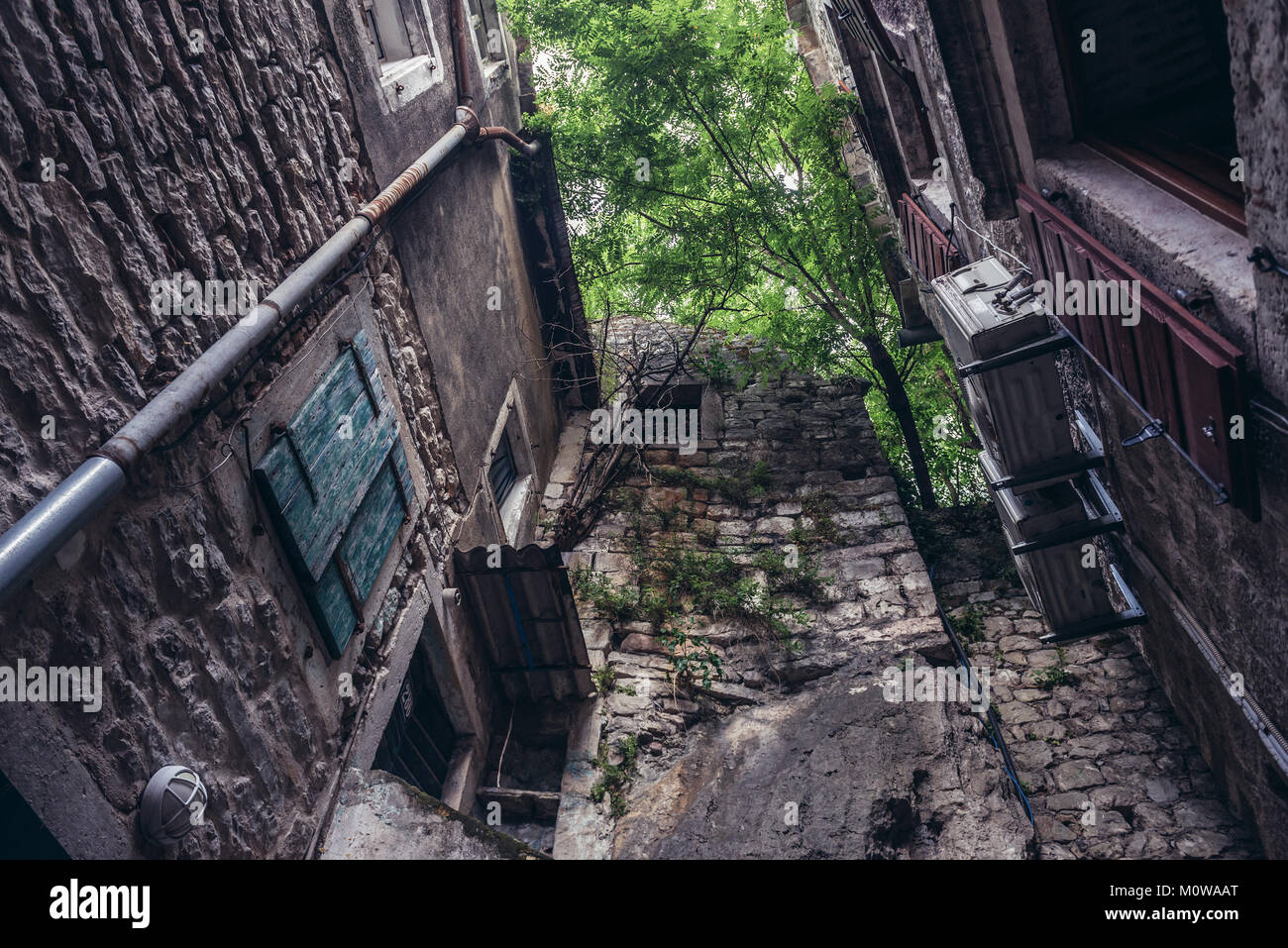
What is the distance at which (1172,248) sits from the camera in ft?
12.4

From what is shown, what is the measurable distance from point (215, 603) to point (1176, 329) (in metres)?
4.17

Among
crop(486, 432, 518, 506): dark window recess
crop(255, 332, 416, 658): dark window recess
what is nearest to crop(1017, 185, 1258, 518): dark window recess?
crop(255, 332, 416, 658): dark window recess

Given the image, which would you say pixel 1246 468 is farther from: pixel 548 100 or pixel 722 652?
pixel 548 100

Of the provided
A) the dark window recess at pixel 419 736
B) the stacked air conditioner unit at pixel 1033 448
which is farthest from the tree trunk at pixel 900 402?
the dark window recess at pixel 419 736

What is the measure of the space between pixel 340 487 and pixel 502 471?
3835mm

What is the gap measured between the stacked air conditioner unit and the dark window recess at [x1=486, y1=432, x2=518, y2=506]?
14.6ft

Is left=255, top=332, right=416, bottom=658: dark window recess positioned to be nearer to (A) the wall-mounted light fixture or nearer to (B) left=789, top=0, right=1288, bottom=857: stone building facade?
(A) the wall-mounted light fixture

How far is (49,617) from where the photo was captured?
9.01 feet

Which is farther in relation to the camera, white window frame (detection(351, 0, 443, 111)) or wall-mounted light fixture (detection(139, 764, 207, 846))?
white window frame (detection(351, 0, 443, 111))

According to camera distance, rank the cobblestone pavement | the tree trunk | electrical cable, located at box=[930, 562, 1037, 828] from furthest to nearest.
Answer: the tree trunk
electrical cable, located at box=[930, 562, 1037, 828]
the cobblestone pavement

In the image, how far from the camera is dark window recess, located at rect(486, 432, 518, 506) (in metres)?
8.32

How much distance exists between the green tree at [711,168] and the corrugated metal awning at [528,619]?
15.5 feet

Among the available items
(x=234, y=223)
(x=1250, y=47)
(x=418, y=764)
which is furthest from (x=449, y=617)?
(x=1250, y=47)

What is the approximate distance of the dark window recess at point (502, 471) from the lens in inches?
328
